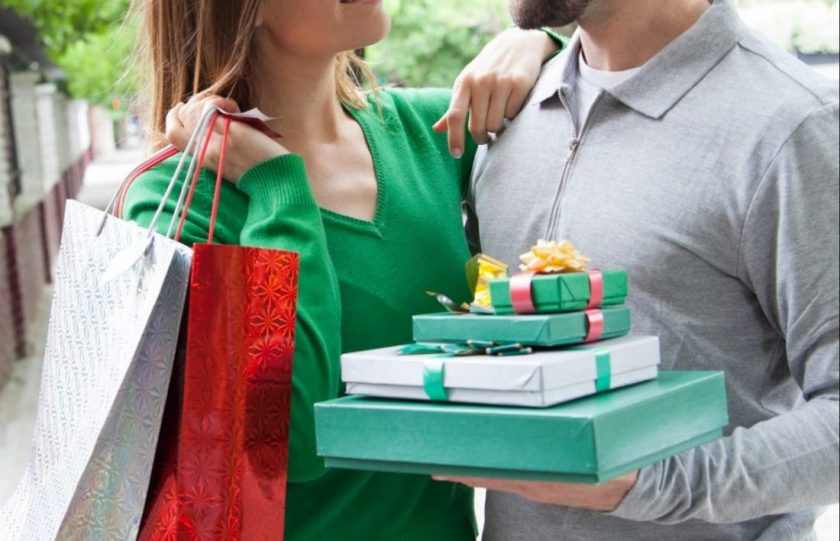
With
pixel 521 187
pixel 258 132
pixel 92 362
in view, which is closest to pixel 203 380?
pixel 92 362

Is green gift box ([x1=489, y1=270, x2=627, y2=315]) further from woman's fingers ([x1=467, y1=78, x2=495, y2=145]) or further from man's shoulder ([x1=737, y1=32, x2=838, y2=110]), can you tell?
woman's fingers ([x1=467, y1=78, x2=495, y2=145])

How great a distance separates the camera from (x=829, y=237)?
1485 mm

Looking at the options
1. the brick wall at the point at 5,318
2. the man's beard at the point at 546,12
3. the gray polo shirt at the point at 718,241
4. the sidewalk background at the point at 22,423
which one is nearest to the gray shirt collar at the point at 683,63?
the gray polo shirt at the point at 718,241

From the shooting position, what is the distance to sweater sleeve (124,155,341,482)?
5.62ft

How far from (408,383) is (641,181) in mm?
520

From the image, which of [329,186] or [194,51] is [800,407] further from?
[194,51]

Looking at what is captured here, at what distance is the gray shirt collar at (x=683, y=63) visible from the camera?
5.54 feet

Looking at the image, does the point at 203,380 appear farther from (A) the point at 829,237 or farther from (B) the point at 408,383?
(A) the point at 829,237

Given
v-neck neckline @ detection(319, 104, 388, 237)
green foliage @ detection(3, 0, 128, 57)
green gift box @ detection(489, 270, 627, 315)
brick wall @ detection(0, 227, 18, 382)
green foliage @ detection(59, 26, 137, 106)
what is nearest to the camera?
green gift box @ detection(489, 270, 627, 315)

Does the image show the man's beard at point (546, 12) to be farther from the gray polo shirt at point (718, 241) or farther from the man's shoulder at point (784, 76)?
the man's shoulder at point (784, 76)

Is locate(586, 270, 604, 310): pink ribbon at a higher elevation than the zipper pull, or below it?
below

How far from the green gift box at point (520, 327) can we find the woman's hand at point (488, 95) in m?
0.63

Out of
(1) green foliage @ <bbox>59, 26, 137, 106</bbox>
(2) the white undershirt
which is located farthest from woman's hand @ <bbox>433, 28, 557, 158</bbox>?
(1) green foliage @ <bbox>59, 26, 137, 106</bbox>

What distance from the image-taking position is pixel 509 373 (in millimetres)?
1275
